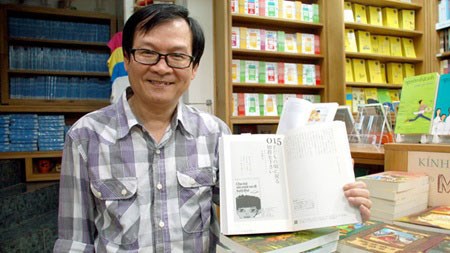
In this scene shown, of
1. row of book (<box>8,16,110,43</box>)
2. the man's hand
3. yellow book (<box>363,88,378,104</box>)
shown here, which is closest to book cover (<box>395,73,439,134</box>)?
the man's hand

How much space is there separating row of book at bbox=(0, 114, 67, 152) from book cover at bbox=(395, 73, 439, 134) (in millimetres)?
3536

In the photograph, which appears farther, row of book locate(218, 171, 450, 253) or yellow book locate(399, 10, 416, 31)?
yellow book locate(399, 10, 416, 31)

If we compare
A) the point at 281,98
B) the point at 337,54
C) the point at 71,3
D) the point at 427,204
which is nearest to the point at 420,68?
the point at 337,54

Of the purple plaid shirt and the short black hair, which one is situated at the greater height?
the short black hair

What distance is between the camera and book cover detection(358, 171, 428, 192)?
99 centimetres

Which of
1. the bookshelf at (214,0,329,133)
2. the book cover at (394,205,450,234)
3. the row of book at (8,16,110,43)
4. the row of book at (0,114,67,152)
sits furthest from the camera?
the row of book at (8,16,110,43)

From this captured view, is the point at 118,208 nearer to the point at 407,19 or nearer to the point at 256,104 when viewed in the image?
the point at 256,104

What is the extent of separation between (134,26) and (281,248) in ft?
2.37

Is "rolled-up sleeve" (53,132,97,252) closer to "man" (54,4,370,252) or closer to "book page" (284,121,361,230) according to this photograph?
"man" (54,4,370,252)

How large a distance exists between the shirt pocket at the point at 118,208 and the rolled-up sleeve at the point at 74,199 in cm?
3

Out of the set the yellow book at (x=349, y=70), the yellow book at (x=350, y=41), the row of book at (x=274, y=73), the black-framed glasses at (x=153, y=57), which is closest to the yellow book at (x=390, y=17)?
the yellow book at (x=350, y=41)

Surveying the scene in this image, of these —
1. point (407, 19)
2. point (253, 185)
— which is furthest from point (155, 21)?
point (407, 19)

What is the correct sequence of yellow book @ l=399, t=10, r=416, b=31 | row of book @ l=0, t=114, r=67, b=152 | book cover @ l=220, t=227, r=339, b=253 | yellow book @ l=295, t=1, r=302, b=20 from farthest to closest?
yellow book @ l=399, t=10, r=416, b=31 → yellow book @ l=295, t=1, r=302, b=20 → row of book @ l=0, t=114, r=67, b=152 → book cover @ l=220, t=227, r=339, b=253

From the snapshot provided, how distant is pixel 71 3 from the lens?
4.18 metres
